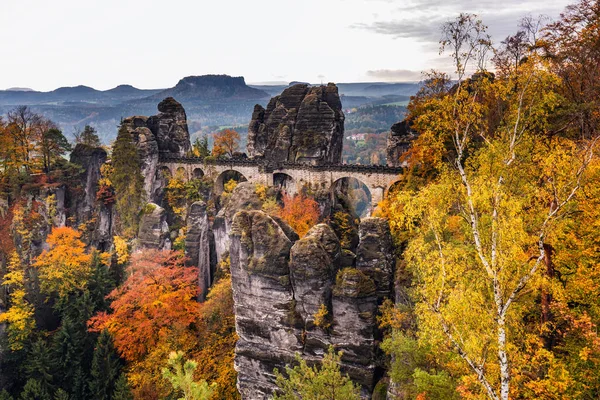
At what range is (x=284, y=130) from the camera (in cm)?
4828

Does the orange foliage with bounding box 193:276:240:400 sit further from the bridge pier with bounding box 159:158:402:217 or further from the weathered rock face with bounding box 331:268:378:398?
the bridge pier with bounding box 159:158:402:217

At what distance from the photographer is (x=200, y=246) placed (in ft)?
111

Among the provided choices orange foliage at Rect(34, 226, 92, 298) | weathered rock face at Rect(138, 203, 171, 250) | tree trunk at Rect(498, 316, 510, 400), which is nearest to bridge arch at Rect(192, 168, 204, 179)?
weathered rock face at Rect(138, 203, 171, 250)

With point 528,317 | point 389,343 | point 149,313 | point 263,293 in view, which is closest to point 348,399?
point 389,343

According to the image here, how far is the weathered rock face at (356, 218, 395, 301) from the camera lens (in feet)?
67.5

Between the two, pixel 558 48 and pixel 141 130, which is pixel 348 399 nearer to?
pixel 558 48

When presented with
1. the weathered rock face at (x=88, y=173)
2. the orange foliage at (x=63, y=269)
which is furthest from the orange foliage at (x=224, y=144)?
the orange foliage at (x=63, y=269)

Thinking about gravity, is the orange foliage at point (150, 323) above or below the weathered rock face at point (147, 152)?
below

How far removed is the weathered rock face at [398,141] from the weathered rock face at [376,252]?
21.5 meters

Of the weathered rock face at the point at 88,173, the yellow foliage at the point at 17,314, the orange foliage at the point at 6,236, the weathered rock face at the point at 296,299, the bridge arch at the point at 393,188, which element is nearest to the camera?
the weathered rock face at the point at 296,299

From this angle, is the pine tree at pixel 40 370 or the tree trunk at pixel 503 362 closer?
the tree trunk at pixel 503 362

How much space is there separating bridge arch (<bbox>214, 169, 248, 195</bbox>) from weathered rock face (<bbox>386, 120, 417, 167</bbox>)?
2046cm

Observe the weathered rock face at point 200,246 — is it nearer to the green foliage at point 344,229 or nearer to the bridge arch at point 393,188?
the green foliage at point 344,229

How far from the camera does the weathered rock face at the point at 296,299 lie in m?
19.5
